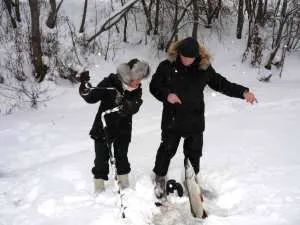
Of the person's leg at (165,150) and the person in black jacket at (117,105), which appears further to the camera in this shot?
the person's leg at (165,150)

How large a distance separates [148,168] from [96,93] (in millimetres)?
1667

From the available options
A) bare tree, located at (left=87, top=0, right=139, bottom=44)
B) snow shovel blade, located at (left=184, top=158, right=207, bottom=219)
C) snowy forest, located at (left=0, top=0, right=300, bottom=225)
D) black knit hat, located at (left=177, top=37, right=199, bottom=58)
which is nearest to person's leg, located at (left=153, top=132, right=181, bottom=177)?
snowy forest, located at (left=0, top=0, right=300, bottom=225)

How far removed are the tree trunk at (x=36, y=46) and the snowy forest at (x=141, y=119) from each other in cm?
2

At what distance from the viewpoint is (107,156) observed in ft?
13.9

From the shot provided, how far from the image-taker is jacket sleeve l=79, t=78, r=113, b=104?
3.77 meters

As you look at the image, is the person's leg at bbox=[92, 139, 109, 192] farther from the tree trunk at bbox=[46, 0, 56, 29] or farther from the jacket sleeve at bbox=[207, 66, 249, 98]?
the tree trunk at bbox=[46, 0, 56, 29]

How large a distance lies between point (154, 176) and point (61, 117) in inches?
141

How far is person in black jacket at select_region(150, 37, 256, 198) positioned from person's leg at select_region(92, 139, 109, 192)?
59 cm

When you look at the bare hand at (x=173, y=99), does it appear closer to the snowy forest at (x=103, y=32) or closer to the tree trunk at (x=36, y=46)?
the snowy forest at (x=103, y=32)

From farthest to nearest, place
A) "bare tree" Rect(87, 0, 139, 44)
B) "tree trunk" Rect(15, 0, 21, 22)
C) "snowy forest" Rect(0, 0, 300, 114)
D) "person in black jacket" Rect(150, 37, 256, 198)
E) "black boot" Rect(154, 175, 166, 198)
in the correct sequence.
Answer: "tree trunk" Rect(15, 0, 21, 22), "bare tree" Rect(87, 0, 139, 44), "snowy forest" Rect(0, 0, 300, 114), "black boot" Rect(154, 175, 166, 198), "person in black jacket" Rect(150, 37, 256, 198)

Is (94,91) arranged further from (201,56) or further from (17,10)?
(17,10)

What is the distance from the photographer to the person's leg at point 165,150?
13.7 feet

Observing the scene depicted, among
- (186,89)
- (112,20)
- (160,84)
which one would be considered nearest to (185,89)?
(186,89)

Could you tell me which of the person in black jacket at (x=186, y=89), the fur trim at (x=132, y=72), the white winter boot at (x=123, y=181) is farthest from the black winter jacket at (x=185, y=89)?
the white winter boot at (x=123, y=181)
